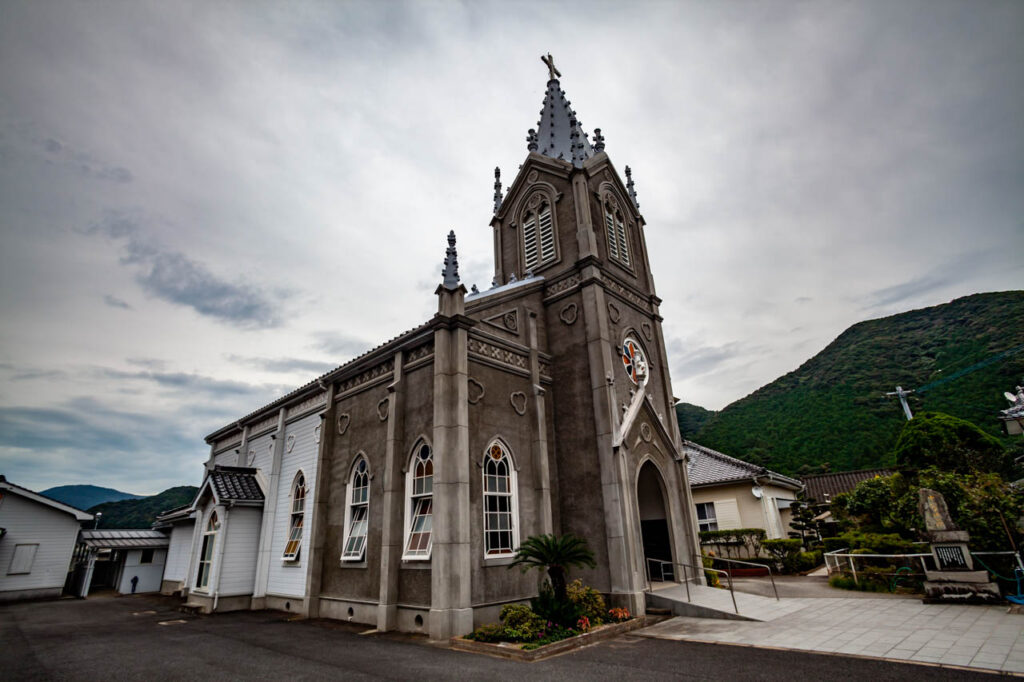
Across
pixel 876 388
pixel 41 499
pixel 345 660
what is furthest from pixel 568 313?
pixel 876 388

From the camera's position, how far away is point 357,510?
14008mm

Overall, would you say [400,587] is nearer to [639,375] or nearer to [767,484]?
[639,375]

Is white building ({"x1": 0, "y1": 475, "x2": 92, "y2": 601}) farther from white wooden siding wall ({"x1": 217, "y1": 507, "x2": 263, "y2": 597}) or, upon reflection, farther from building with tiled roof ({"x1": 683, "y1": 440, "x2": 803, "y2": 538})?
building with tiled roof ({"x1": 683, "y1": 440, "x2": 803, "y2": 538})

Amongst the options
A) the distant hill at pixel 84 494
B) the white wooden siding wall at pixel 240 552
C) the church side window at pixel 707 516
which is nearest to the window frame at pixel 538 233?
the white wooden siding wall at pixel 240 552

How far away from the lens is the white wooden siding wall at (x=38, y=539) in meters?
21.4

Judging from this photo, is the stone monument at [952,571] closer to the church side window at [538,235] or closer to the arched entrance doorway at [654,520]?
the arched entrance doorway at [654,520]

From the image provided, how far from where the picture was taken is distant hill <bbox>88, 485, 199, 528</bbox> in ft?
174

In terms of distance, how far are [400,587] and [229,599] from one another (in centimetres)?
916

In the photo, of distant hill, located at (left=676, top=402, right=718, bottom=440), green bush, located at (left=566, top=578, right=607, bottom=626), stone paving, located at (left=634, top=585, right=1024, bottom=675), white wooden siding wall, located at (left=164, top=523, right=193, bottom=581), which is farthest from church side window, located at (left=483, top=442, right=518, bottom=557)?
distant hill, located at (left=676, top=402, right=718, bottom=440)

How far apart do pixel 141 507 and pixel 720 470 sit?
6675cm

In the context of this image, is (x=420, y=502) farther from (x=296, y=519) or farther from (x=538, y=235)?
(x=538, y=235)

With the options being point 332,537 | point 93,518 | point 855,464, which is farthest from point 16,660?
point 855,464

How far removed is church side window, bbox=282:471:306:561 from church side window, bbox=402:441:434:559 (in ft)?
20.5

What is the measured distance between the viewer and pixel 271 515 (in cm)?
1756
